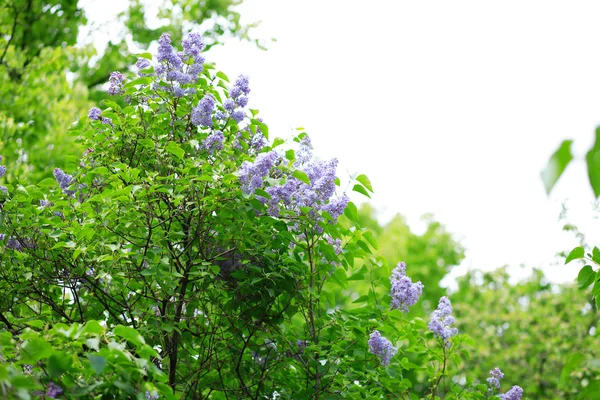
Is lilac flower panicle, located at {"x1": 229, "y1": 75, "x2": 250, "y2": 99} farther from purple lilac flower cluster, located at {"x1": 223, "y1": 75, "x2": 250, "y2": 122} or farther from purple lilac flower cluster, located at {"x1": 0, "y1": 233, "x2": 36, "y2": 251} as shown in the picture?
purple lilac flower cluster, located at {"x1": 0, "y1": 233, "x2": 36, "y2": 251}

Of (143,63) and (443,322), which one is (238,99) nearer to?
(143,63)

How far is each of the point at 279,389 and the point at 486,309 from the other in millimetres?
15038

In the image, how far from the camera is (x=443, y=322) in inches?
160

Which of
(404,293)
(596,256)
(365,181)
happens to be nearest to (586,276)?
(596,256)

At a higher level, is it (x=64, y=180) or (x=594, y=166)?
(x=64, y=180)

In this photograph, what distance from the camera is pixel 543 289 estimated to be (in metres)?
19.4

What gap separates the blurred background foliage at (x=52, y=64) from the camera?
9625mm

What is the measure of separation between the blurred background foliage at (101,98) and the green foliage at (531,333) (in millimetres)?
24

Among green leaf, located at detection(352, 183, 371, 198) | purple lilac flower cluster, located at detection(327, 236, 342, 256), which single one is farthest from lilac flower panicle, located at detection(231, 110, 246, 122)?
purple lilac flower cluster, located at detection(327, 236, 342, 256)

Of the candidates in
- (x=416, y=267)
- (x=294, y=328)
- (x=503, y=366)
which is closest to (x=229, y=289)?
(x=294, y=328)

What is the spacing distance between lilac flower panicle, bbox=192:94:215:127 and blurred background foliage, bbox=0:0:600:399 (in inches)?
46.9

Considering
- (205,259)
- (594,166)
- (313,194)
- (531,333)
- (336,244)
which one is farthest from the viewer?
(531,333)

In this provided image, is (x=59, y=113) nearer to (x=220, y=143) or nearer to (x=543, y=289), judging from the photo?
(x=220, y=143)

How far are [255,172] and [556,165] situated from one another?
233 centimetres
